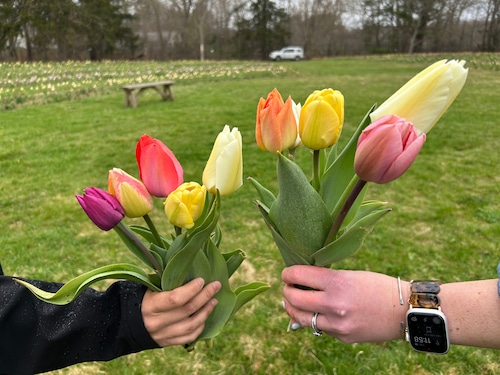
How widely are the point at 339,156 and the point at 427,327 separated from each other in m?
0.47

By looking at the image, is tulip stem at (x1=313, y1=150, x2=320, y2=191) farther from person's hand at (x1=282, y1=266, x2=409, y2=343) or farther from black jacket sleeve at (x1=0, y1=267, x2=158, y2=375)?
black jacket sleeve at (x1=0, y1=267, x2=158, y2=375)

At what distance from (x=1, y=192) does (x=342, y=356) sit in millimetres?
4152

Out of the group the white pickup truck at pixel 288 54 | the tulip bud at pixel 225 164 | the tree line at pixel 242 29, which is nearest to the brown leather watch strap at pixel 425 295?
the tulip bud at pixel 225 164

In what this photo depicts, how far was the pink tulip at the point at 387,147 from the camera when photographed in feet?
2.09

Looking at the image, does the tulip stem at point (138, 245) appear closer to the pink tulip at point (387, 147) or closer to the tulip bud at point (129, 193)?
the tulip bud at point (129, 193)

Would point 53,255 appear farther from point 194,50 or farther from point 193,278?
point 194,50

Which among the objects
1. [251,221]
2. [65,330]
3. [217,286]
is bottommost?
[251,221]

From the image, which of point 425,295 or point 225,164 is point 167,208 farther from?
point 425,295

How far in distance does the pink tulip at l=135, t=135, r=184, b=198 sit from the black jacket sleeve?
299 mm

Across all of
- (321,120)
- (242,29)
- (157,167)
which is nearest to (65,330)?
(157,167)

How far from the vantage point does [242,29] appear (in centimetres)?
3862

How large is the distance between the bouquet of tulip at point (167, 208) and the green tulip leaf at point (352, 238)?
0.67 feet

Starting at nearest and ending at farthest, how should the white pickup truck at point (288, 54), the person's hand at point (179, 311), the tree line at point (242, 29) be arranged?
1. the person's hand at point (179, 311)
2. the tree line at point (242, 29)
3. the white pickup truck at point (288, 54)

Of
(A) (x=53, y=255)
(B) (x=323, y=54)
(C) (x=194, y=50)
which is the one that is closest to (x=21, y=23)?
(C) (x=194, y=50)
